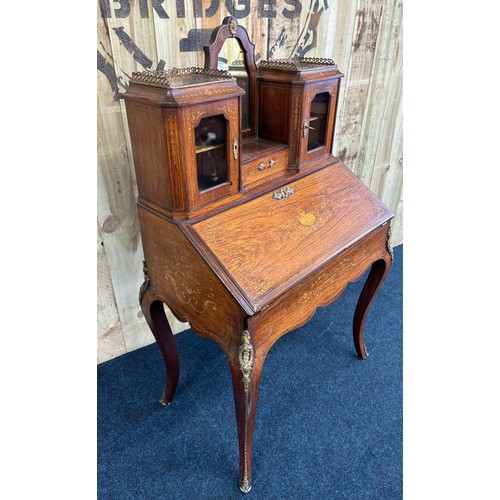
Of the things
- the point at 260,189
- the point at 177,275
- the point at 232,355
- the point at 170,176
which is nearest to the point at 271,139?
the point at 260,189

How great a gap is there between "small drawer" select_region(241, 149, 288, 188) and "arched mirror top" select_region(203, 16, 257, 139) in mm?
163

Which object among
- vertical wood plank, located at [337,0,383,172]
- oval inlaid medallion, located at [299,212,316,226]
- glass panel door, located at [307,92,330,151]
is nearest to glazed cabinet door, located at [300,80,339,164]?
glass panel door, located at [307,92,330,151]

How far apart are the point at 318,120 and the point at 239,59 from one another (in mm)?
392

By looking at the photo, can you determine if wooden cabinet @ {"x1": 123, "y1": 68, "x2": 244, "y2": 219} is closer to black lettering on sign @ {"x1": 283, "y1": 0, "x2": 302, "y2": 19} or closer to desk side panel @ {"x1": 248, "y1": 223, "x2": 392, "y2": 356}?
desk side panel @ {"x1": 248, "y1": 223, "x2": 392, "y2": 356}

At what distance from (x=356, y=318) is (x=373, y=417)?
1.54 feet

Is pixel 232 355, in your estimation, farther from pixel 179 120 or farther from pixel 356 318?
pixel 356 318

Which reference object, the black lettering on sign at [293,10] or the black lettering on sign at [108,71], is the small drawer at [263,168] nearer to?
the black lettering on sign at [108,71]

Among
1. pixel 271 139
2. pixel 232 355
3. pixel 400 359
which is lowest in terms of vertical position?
pixel 400 359

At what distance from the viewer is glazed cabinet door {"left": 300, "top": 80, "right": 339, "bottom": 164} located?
4.78 feet

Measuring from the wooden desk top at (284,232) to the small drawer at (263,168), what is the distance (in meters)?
0.07

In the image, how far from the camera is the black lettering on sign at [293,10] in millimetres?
1737

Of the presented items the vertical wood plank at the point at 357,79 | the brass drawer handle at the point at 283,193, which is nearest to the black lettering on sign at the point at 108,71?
the brass drawer handle at the point at 283,193

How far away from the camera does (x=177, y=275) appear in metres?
1.31

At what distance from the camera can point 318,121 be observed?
62.7 inches
